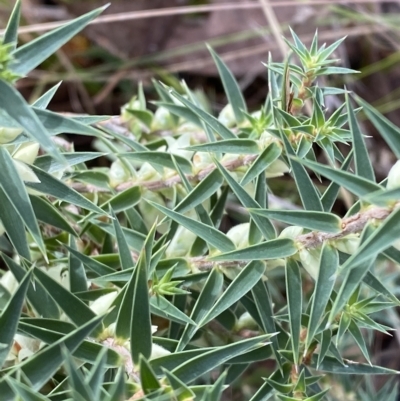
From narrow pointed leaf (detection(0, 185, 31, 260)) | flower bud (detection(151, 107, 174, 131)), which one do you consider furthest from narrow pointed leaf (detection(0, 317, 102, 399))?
flower bud (detection(151, 107, 174, 131))

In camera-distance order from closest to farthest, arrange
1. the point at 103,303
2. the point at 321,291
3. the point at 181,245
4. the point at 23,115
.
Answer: the point at 23,115, the point at 321,291, the point at 103,303, the point at 181,245

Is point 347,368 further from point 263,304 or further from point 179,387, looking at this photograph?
point 179,387

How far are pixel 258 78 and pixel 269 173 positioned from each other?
1.07 meters

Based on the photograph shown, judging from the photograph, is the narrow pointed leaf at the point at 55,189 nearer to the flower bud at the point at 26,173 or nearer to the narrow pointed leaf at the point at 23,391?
the flower bud at the point at 26,173

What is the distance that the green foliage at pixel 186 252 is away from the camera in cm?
42

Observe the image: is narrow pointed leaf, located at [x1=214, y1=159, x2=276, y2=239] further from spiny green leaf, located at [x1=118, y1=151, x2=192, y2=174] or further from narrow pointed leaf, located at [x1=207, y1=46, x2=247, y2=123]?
narrow pointed leaf, located at [x1=207, y1=46, x2=247, y2=123]

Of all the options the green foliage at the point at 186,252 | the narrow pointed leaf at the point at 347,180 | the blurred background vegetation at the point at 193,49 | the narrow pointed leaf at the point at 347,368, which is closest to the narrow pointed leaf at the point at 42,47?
the green foliage at the point at 186,252

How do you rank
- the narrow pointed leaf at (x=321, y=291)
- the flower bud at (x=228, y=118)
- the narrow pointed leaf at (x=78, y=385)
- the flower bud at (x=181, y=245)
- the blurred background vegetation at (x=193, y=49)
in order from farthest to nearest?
the blurred background vegetation at (x=193, y=49) < the flower bud at (x=228, y=118) < the flower bud at (x=181, y=245) < the narrow pointed leaf at (x=321, y=291) < the narrow pointed leaf at (x=78, y=385)

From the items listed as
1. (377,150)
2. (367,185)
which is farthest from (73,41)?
(367,185)

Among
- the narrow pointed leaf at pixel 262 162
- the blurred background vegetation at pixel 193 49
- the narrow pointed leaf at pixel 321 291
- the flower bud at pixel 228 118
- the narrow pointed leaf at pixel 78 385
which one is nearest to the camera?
the narrow pointed leaf at pixel 78 385

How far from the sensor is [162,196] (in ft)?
2.46

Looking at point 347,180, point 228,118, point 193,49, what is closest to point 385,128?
point 347,180

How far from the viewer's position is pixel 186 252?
0.70 m

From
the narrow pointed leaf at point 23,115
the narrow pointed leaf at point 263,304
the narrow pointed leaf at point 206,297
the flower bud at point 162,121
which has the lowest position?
the narrow pointed leaf at point 263,304
